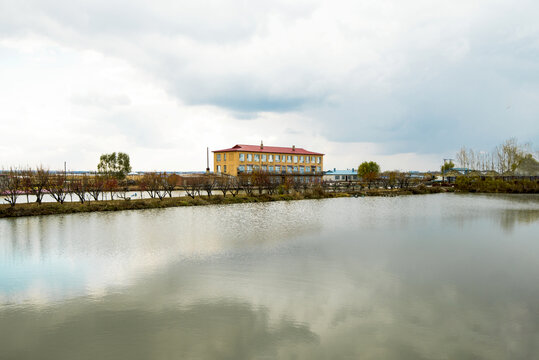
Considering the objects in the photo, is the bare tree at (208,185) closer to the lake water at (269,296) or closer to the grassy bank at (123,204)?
the grassy bank at (123,204)

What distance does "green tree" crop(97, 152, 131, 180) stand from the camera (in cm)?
5797

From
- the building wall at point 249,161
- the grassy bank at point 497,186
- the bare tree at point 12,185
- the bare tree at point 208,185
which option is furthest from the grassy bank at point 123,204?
the grassy bank at point 497,186

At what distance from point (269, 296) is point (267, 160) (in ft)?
174

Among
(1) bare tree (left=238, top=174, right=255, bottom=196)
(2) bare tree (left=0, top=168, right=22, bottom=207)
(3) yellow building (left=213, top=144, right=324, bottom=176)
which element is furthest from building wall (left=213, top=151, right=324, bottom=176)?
(2) bare tree (left=0, top=168, right=22, bottom=207)

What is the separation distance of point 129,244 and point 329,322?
32.4ft

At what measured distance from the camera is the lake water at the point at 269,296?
6137 mm

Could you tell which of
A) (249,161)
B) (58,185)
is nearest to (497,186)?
(249,161)

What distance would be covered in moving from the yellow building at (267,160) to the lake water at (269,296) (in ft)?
131

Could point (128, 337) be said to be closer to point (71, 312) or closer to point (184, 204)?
point (71, 312)

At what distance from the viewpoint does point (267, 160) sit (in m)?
61.1

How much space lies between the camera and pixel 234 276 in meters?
9.69

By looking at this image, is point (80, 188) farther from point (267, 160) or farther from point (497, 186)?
point (497, 186)

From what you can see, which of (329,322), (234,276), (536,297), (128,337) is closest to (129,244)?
(234,276)

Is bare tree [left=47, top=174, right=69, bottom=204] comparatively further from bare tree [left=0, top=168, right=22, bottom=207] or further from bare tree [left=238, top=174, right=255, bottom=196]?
bare tree [left=238, top=174, right=255, bottom=196]
